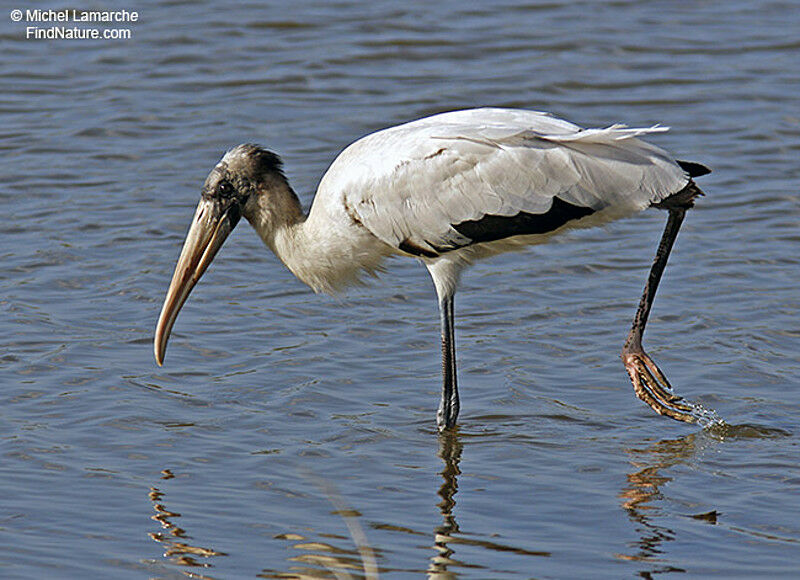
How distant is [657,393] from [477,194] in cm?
127

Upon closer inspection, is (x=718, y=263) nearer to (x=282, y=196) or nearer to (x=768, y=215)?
(x=768, y=215)

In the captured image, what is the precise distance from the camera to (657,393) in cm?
722

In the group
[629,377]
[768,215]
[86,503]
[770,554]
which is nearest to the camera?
[770,554]

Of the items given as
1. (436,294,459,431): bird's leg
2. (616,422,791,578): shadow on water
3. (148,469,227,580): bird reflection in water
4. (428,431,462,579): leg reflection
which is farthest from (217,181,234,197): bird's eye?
(616,422,791,578): shadow on water

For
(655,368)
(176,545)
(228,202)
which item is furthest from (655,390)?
(176,545)

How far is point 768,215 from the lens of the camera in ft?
33.8

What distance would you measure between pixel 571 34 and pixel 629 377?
7.69m

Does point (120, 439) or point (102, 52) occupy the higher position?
point (102, 52)

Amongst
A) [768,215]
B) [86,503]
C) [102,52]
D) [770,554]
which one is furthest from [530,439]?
[102,52]

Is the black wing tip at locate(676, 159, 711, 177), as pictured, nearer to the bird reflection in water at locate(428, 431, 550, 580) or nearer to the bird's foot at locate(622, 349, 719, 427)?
the bird's foot at locate(622, 349, 719, 427)

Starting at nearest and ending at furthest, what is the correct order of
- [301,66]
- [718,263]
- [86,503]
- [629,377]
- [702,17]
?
1. [86,503]
2. [629,377]
3. [718,263]
4. [301,66]
5. [702,17]

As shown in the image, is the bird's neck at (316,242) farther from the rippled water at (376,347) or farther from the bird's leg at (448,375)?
the rippled water at (376,347)

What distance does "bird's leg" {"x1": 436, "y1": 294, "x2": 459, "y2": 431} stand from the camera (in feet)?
24.0

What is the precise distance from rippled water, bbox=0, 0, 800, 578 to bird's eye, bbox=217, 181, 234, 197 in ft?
3.11
